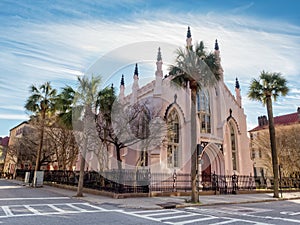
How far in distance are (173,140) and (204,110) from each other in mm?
5734

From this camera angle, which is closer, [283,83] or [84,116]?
[84,116]

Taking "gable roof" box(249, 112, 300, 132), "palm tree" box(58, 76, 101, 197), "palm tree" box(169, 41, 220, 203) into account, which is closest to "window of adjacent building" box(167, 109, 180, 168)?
"palm tree" box(169, 41, 220, 203)

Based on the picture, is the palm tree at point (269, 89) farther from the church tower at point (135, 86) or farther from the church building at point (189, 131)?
the church tower at point (135, 86)

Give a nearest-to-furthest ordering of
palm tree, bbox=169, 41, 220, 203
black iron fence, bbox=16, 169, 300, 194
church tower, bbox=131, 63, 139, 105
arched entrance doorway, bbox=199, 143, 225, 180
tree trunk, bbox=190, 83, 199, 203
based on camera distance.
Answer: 1. tree trunk, bbox=190, 83, 199, 203
2. palm tree, bbox=169, 41, 220, 203
3. black iron fence, bbox=16, 169, 300, 194
4. arched entrance doorway, bbox=199, 143, 225, 180
5. church tower, bbox=131, 63, 139, 105

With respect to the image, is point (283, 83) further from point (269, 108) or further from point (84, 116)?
point (84, 116)

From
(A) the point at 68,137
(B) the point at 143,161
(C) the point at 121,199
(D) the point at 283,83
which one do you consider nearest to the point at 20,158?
(A) the point at 68,137

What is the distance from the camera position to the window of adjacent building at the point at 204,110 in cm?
2594

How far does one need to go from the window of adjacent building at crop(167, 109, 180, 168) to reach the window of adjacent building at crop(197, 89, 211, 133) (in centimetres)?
332

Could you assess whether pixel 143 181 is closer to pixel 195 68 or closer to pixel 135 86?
pixel 195 68

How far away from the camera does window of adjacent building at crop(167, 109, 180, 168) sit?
73.8 ft

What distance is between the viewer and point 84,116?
16469mm

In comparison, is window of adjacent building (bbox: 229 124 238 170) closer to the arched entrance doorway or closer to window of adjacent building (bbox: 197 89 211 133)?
the arched entrance doorway

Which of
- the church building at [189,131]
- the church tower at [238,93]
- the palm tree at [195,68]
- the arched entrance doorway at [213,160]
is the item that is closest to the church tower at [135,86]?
the church building at [189,131]

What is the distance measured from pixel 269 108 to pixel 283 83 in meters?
2.40
